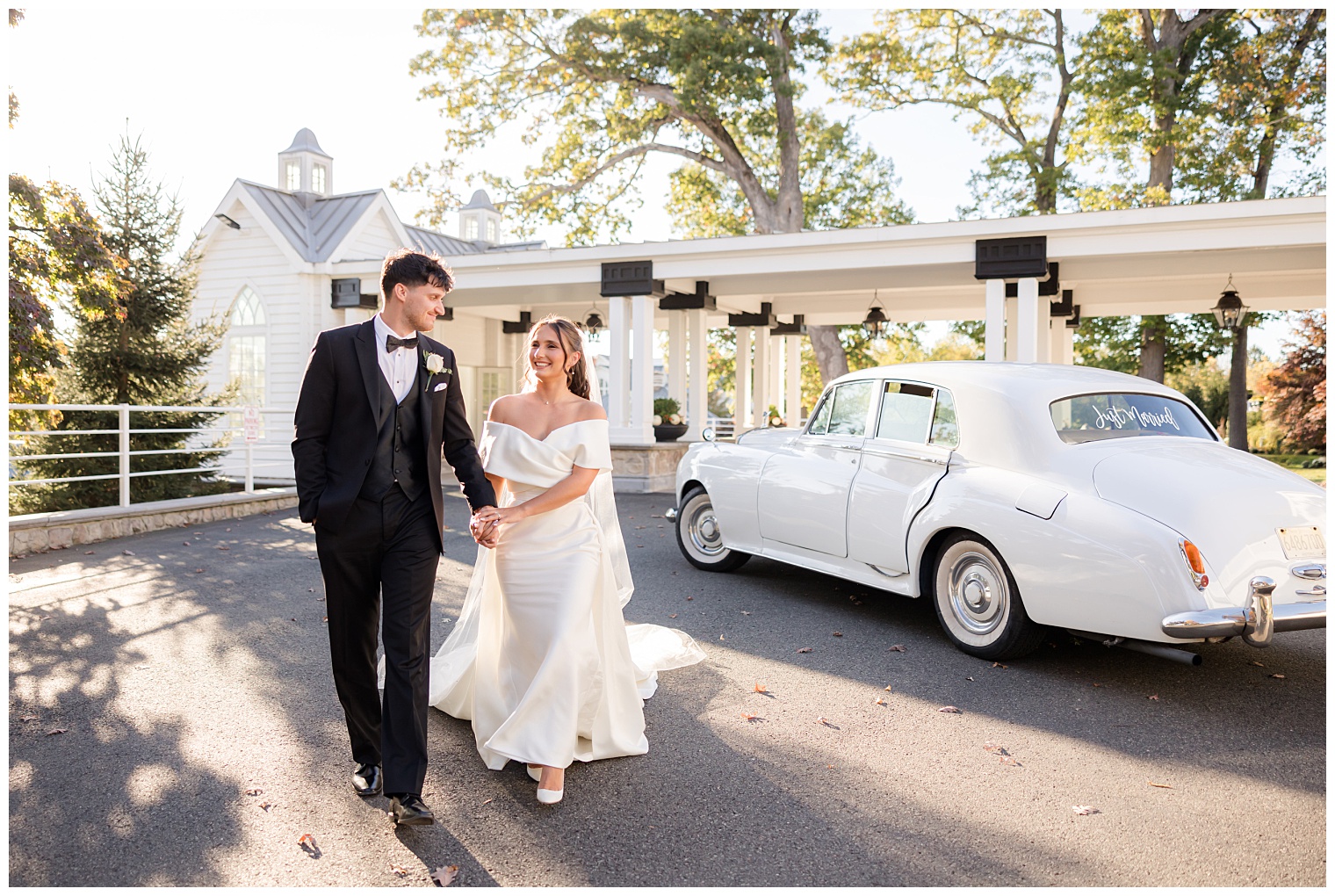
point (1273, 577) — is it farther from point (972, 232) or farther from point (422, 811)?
point (972, 232)

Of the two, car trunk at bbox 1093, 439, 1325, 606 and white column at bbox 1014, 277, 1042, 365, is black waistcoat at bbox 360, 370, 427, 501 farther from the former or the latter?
white column at bbox 1014, 277, 1042, 365

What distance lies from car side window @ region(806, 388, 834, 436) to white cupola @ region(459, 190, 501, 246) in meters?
24.0

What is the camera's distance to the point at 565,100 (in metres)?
26.0

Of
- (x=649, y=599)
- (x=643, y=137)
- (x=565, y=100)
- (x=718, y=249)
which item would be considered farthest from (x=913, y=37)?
(x=649, y=599)

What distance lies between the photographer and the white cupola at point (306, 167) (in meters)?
22.7

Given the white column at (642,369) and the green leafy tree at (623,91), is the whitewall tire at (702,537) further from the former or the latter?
the green leafy tree at (623,91)

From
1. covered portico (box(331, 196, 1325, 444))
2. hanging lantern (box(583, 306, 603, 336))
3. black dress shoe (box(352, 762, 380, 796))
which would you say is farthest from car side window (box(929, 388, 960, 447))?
hanging lantern (box(583, 306, 603, 336))

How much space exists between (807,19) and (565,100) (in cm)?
686

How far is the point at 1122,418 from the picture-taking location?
5.87 metres

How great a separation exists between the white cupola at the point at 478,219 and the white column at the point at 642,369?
14.9 m

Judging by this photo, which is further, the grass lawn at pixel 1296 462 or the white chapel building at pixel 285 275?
the grass lawn at pixel 1296 462

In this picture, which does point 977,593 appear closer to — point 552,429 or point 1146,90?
point 552,429

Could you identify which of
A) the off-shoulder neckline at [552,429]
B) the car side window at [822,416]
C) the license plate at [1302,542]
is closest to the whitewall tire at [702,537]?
the car side window at [822,416]

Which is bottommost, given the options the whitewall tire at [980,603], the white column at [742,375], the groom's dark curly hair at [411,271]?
the whitewall tire at [980,603]
